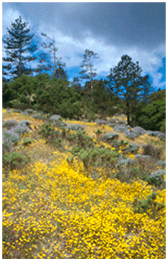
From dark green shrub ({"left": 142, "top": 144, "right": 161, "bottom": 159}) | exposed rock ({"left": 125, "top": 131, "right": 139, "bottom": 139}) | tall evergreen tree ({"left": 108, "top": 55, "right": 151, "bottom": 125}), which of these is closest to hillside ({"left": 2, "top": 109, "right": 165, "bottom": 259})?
dark green shrub ({"left": 142, "top": 144, "right": 161, "bottom": 159})

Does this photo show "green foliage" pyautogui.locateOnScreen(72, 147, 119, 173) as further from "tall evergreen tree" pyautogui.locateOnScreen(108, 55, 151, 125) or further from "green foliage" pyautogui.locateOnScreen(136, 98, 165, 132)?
"tall evergreen tree" pyautogui.locateOnScreen(108, 55, 151, 125)

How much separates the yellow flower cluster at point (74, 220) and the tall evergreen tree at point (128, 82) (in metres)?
12.9

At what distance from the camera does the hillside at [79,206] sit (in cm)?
313

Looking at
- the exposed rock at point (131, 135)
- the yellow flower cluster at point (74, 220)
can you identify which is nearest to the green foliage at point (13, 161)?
the yellow flower cluster at point (74, 220)

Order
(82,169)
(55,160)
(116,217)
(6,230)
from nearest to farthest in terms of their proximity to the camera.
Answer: (6,230) → (116,217) → (82,169) → (55,160)

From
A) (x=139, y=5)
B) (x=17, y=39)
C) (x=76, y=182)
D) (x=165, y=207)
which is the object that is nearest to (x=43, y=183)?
(x=76, y=182)

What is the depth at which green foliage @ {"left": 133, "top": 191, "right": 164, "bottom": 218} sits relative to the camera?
4161mm

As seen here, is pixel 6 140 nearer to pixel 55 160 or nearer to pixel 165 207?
pixel 55 160

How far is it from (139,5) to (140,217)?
4683mm

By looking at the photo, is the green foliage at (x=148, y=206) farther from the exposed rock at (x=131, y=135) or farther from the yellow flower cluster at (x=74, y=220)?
the exposed rock at (x=131, y=135)

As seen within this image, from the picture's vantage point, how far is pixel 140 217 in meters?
3.92

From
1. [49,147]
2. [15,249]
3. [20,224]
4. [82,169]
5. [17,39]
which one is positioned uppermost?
[17,39]

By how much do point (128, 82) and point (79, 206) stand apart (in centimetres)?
1510

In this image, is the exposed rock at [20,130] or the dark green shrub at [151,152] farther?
the dark green shrub at [151,152]
